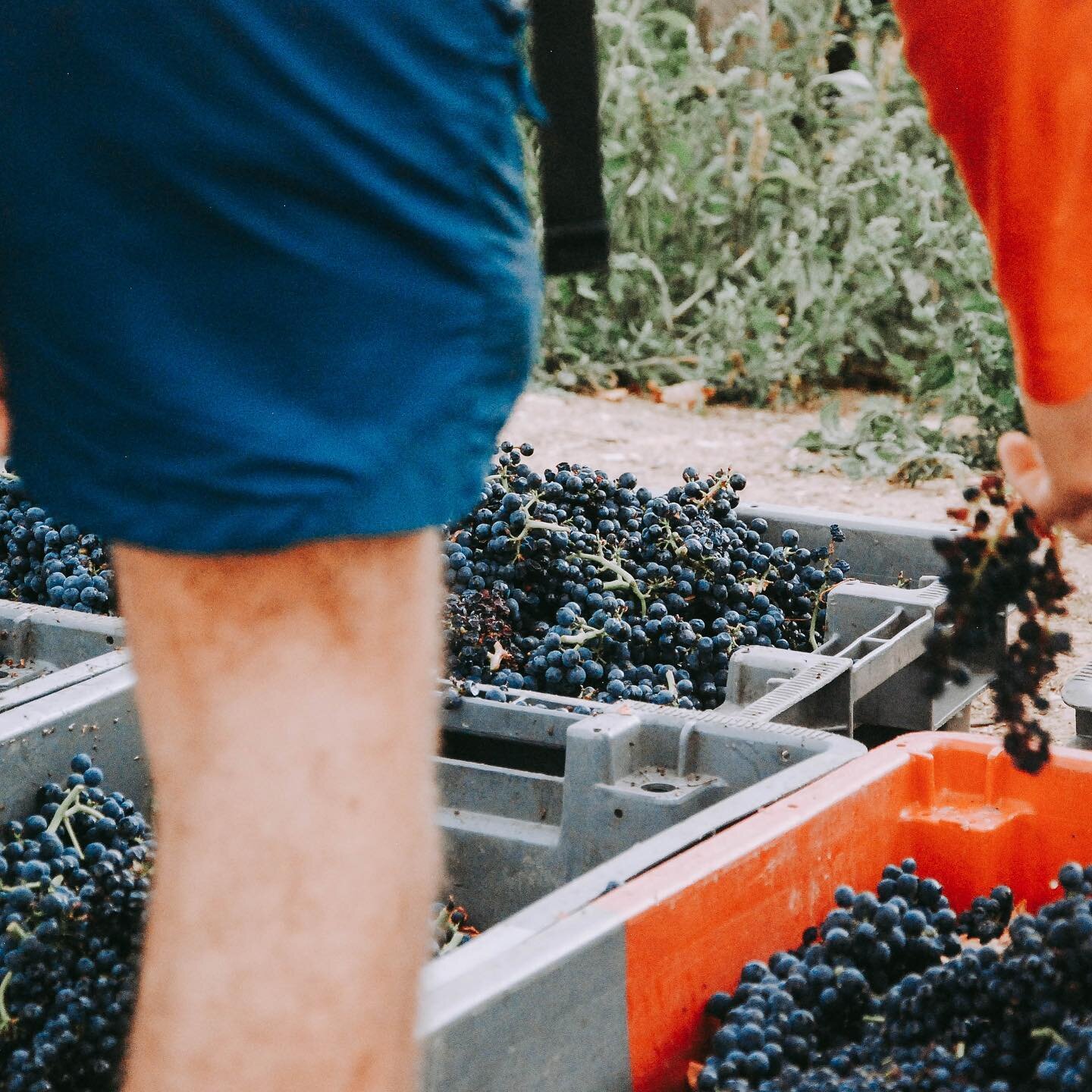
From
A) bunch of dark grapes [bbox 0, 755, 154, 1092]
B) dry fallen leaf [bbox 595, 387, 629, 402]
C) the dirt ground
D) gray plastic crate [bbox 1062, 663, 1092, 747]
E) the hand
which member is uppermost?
the hand

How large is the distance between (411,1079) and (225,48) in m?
0.57

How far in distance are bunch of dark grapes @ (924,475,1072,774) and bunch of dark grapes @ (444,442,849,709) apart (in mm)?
957

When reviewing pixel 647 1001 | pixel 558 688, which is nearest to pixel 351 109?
pixel 647 1001

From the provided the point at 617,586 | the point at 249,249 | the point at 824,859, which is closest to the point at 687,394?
the point at 617,586

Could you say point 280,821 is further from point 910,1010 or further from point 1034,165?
point 910,1010

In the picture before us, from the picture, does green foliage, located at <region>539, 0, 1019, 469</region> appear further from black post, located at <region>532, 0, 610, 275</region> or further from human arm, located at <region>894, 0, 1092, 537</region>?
black post, located at <region>532, 0, 610, 275</region>

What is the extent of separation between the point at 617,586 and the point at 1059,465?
4.38 feet

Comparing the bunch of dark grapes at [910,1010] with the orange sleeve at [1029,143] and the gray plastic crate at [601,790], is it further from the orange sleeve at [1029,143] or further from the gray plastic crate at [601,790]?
the orange sleeve at [1029,143]

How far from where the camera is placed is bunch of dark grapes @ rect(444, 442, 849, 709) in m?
2.38

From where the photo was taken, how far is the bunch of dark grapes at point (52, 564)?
259 cm

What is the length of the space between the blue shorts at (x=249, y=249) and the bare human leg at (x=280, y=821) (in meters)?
0.03

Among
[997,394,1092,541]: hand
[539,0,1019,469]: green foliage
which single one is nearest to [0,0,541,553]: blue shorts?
[997,394,1092,541]: hand

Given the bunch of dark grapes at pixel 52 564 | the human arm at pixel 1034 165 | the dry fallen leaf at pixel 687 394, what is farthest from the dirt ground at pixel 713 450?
the human arm at pixel 1034 165

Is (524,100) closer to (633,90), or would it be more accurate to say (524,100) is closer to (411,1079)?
(411,1079)
